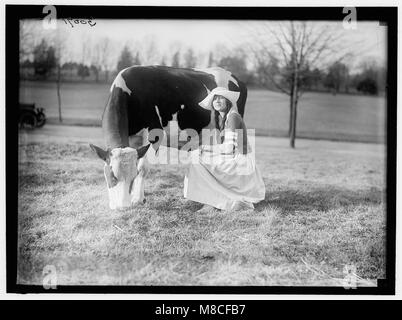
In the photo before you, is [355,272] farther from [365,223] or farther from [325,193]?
[325,193]

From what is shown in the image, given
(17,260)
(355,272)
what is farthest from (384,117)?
(17,260)

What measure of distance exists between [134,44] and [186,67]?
0.48 meters

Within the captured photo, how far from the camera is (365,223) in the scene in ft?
12.6

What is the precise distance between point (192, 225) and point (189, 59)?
1424mm

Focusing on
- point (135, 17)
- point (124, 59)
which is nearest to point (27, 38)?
point (124, 59)

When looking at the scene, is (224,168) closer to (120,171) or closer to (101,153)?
(120,171)

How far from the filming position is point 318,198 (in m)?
3.96

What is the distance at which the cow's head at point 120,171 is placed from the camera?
3.64 meters

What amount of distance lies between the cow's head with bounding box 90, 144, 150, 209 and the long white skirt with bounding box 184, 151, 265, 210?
0.47 metres

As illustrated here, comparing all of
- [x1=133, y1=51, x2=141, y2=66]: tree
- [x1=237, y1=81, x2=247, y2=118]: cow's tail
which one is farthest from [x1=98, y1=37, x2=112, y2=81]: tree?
[x1=237, y1=81, x2=247, y2=118]: cow's tail

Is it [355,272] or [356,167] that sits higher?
[356,167]

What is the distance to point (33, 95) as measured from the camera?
12.5ft
